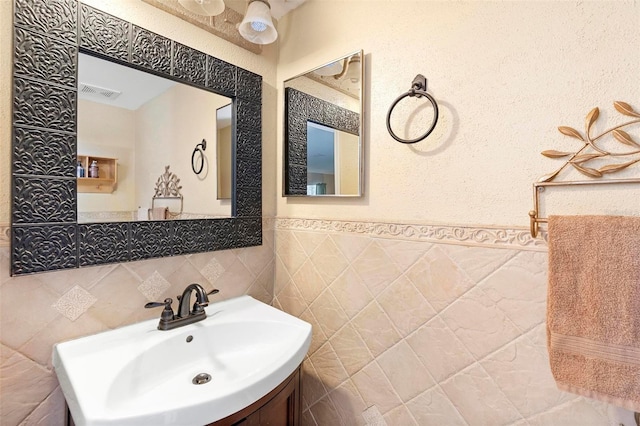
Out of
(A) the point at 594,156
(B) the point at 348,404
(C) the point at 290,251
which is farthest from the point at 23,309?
(A) the point at 594,156

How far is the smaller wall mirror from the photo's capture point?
1206mm

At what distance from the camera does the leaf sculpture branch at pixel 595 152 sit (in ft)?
2.37

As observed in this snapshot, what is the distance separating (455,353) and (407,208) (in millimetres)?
509

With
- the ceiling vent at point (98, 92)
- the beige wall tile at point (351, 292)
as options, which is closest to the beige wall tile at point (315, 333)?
the beige wall tile at point (351, 292)

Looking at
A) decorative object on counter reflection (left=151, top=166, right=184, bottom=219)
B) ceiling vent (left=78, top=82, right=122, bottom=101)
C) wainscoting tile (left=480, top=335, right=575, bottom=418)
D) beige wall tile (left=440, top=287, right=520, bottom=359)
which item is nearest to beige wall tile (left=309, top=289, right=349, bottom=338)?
beige wall tile (left=440, top=287, right=520, bottom=359)

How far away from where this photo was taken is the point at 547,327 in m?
0.76

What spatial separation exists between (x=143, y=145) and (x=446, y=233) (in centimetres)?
114

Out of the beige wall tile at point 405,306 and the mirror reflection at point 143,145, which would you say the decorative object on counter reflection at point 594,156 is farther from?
the mirror reflection at point 143,145

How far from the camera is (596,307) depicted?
70 centimetres

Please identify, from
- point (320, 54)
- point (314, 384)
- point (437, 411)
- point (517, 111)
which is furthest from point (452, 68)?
point (314, 384)

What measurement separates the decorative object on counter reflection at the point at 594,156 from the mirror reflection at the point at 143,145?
1.15 metres

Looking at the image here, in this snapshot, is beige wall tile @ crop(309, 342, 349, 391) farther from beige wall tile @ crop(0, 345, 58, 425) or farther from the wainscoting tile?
beige wall tile @ crop(0, 345, 58, 425)

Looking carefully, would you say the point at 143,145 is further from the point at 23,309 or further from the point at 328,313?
the point at 328,313

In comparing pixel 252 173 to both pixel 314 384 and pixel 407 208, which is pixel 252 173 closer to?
pixel 407 208
